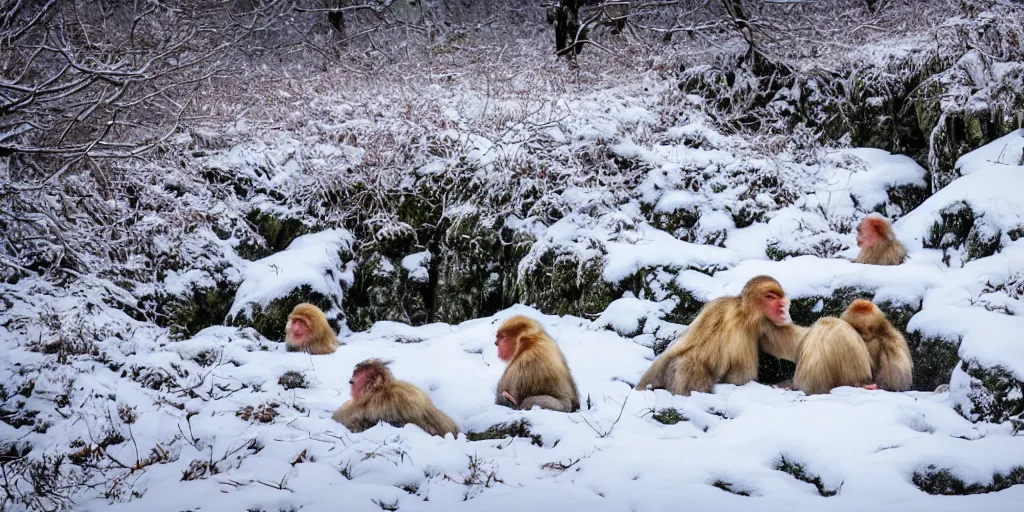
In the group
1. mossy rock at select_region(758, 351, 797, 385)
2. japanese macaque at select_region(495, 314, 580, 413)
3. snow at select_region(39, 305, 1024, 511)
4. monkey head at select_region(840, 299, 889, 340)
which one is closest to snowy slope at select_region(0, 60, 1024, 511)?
snow at select_region(39, 305, 1024, 511)

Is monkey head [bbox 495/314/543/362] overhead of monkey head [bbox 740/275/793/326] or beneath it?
beneath

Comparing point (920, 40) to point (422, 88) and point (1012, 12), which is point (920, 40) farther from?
point (422, 88)

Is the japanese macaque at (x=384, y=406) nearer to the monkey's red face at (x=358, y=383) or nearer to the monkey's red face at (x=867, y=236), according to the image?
the monkey's red face at (x=358, y=383)

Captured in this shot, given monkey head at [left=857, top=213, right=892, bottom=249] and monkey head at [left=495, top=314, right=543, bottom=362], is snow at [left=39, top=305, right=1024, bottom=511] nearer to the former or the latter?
monkey head at [left=495, top=314, right=543, bottom=362]

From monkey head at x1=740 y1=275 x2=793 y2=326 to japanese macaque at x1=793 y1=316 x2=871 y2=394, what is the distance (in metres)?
0.30

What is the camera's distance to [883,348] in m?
4.53

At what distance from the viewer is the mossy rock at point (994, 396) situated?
12.3 ft

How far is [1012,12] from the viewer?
8016 mm

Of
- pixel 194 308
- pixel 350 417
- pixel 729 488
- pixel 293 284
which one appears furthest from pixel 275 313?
pixel 729 488

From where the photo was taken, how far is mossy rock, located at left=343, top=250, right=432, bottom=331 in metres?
7.54

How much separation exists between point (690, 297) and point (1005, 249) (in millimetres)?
2549

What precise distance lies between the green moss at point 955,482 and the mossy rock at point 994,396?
841 mm

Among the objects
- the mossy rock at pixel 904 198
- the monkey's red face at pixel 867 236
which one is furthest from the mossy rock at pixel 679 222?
the mossy rock at pixel 904 198

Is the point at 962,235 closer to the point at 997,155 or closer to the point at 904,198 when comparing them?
the point at 997,155
